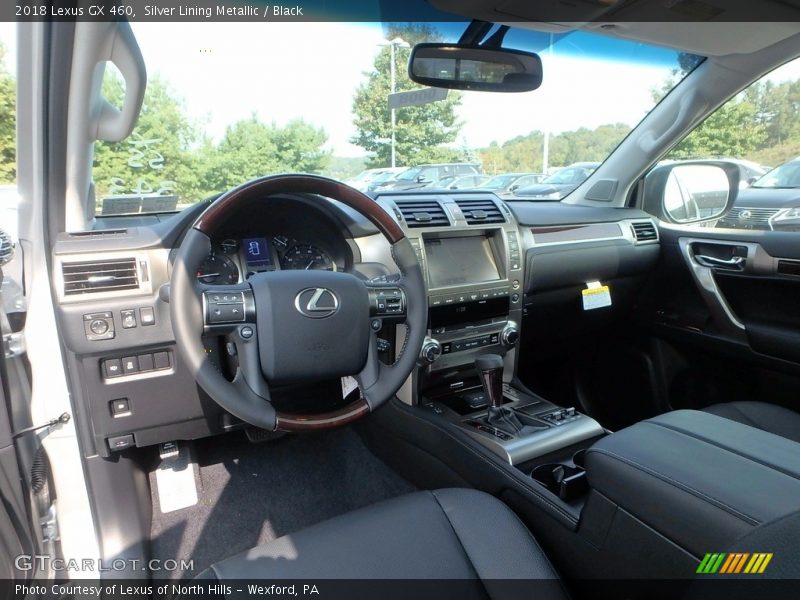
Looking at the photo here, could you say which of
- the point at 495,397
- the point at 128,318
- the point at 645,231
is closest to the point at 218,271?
the point at 128,318

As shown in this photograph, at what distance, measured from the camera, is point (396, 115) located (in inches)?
97.7

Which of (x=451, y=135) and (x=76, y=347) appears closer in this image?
(x=76, y=347)

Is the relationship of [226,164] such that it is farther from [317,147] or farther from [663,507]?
[663,507]

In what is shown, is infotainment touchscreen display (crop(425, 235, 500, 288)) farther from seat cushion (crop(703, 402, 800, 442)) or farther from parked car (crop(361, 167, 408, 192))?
seat cushion (crop(703, 402, 800, 442))

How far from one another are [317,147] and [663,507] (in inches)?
71.9

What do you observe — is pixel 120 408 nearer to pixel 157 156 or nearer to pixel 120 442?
pixel 120 442

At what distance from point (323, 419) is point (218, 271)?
0.78 metres

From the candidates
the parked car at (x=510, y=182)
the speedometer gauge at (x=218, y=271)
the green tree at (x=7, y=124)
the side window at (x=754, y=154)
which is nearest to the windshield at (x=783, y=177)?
the side window at (x=754, y=154)

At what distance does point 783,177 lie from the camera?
2.60 metres

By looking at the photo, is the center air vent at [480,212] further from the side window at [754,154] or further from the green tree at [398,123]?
the side window at [754,154]

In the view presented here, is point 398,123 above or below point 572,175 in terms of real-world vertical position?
above

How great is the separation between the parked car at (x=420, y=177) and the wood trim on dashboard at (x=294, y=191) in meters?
0.88

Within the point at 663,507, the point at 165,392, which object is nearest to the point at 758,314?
the point at 663,507

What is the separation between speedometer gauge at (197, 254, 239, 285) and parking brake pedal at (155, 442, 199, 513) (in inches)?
32.2
